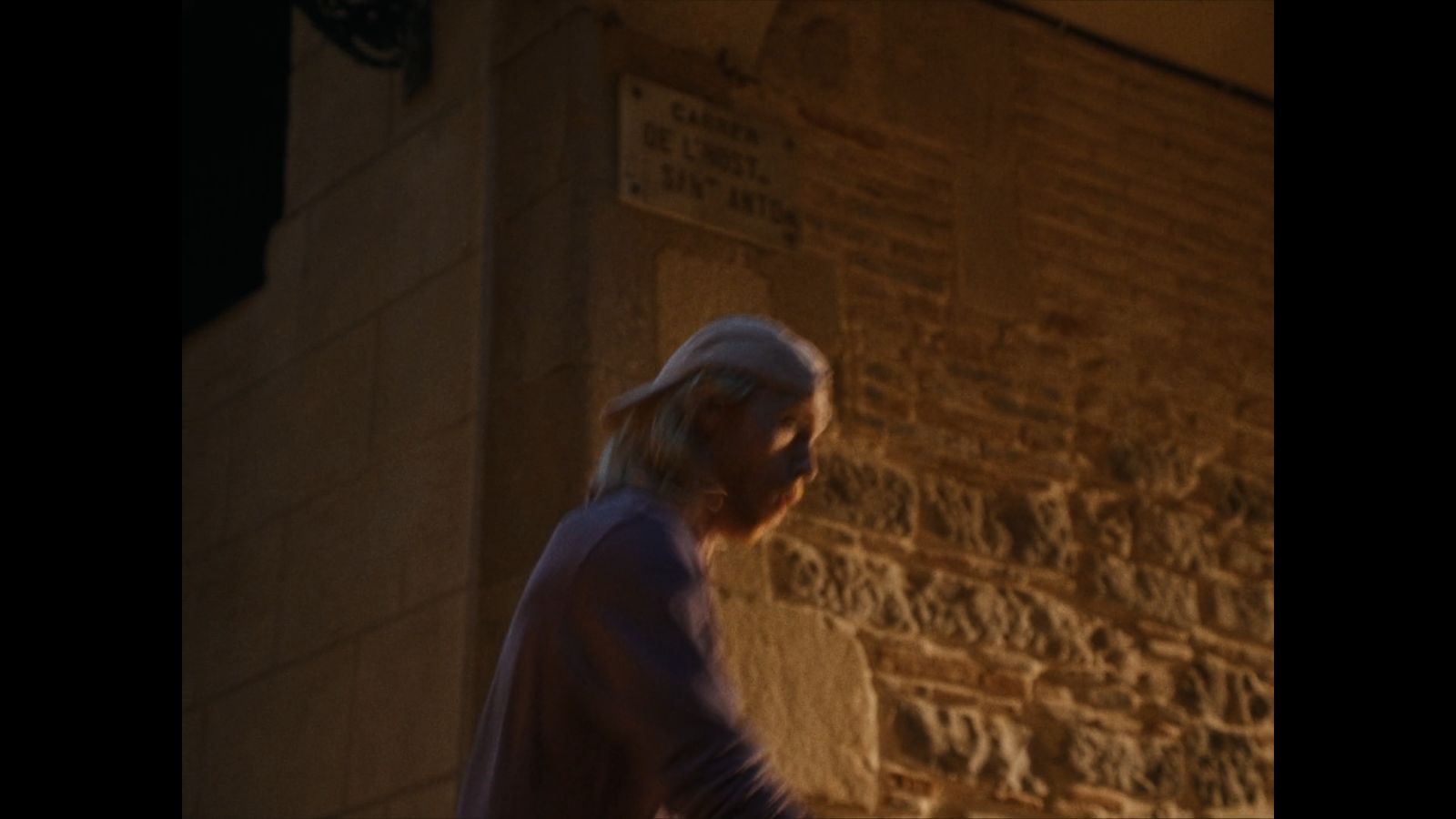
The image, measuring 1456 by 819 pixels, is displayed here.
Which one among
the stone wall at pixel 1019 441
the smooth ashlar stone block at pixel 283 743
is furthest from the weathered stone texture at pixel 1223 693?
the smooth ashlar stone block at pixel 283 743

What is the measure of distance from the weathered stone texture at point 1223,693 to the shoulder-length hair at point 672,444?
11.9ft

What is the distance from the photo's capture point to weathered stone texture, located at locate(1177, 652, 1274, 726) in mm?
6188

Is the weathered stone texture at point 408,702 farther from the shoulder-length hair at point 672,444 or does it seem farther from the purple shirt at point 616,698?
the purple shirt at point 616,698

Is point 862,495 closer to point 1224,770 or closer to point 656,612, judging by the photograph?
point 1224,770

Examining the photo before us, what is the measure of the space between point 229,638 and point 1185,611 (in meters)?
2.39

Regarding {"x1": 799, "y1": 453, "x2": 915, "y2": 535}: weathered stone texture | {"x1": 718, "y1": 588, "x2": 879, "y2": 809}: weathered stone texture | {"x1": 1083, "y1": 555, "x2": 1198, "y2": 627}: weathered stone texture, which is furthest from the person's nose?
{"x1": 1083, "y1": 555, "x2": 1198, "y2": 627}: weathered stone texture

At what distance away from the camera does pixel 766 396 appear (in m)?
2.76

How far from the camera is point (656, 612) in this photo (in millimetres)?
2537

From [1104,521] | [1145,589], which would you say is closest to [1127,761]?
[1145,589]

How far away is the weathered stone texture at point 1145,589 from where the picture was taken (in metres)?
6.12

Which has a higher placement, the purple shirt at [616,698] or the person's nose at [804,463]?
the person's nose at [804,463]

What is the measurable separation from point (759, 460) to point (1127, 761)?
344 centimetres

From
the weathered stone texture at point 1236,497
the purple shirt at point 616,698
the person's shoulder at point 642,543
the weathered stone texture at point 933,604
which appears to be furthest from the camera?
the weathered stone texture at point 1236,497
